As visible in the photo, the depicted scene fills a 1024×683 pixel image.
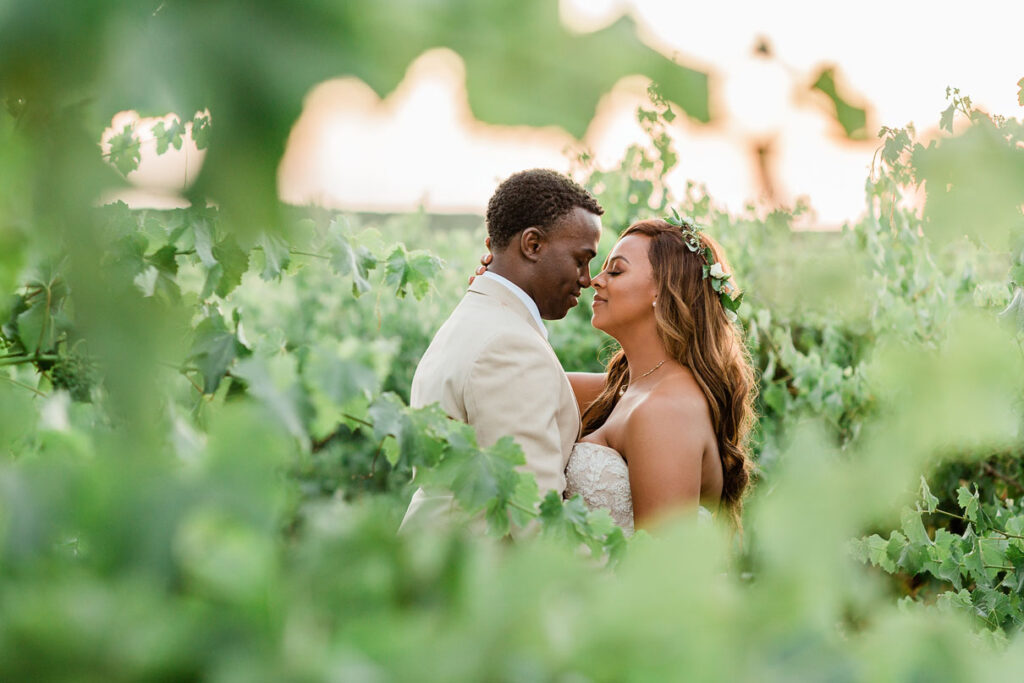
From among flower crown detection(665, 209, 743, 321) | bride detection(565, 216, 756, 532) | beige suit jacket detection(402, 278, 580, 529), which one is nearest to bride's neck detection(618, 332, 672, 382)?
bride detection(565, 216, 756, 532)

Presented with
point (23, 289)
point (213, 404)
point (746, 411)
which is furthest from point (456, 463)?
point (746, 411)

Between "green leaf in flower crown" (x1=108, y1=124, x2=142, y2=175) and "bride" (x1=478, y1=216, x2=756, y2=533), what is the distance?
130 inches

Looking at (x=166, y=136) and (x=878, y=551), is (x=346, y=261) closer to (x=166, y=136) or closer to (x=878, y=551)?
(x=166, y=136)

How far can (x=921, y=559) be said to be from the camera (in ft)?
11.7

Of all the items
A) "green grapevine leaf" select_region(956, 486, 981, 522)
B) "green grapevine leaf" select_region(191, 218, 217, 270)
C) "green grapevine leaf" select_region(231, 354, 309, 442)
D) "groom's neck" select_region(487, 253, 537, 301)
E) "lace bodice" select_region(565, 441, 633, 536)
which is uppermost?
"green grapevine leaf" select_region(191, 218, 217, 270)

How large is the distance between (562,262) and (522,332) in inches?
20.7

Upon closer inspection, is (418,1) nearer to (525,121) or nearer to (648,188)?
(525,121)

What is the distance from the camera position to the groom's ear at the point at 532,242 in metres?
3.94

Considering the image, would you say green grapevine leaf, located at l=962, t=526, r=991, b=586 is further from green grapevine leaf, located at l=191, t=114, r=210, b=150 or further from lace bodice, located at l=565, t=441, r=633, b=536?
green grapevine leaf, located at l=191, t=114, r=210, b=150

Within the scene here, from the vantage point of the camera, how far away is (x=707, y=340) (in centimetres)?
433

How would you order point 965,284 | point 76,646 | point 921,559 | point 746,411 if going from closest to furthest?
point 76,646, point 921,559, point 746,411, point 965,284

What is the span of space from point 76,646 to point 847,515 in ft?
1.71

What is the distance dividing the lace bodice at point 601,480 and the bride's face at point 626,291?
642 mm

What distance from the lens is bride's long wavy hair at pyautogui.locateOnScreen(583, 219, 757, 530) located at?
4281mm
